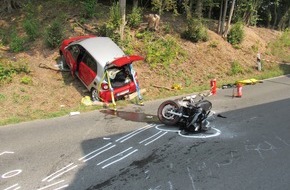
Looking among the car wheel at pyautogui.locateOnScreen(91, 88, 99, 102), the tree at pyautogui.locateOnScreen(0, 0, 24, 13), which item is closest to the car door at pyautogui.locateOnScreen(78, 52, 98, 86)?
the car wheel at pyautogui.locateOnScreen(91, 88, 99, 102)

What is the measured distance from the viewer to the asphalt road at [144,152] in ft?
24.8

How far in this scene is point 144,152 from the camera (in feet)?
29.8

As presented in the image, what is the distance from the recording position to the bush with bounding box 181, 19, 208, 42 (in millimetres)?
19688

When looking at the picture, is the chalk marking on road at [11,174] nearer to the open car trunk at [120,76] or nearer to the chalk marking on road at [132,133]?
the chalk marking on road at [132,133]

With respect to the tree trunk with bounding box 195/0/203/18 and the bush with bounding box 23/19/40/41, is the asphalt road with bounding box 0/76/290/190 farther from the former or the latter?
the tree trunk with bounding box 195/0/203/18

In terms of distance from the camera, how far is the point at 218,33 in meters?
21.5

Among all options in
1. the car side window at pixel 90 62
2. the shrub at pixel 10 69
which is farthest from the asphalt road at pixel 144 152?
the shrub at pixel 10 69

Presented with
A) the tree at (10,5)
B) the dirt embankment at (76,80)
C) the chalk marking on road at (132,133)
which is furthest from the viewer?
the tree at (10,5)

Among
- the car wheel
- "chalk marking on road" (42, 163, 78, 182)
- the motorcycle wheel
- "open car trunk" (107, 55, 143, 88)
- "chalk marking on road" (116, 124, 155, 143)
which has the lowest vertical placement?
"chalk marking on road" (42, 163, 78, 182)

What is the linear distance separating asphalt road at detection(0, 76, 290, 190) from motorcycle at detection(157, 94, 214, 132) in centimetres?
26

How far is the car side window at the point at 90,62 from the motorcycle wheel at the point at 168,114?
4.01 meters

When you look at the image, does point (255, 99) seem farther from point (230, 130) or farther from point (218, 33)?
point (218, 33)

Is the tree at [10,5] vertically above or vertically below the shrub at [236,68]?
above

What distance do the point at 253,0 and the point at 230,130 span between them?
15.8 meters
